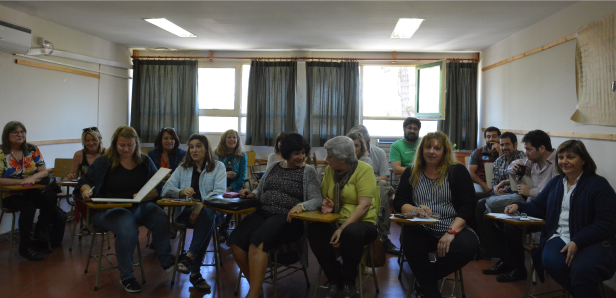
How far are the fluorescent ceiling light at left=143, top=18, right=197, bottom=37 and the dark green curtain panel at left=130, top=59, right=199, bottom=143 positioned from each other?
48.2 inches

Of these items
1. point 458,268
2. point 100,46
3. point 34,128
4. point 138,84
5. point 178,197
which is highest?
point 100,46

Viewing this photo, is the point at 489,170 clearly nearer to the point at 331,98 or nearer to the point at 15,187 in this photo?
the point at 331,98

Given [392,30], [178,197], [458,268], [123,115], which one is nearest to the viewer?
[458,268]

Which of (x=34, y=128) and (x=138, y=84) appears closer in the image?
(x=34, y=128)

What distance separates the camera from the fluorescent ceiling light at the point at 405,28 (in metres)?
5.69

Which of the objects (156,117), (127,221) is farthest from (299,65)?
(127,221)

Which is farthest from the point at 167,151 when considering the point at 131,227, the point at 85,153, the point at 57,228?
the point at 131,227

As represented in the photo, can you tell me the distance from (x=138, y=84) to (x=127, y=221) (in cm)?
497

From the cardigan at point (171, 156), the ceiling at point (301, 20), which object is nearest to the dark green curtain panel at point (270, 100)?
the ceiling at point (301, 20)

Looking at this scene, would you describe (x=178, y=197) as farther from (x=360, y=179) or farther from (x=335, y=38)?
(x=335, y=38)

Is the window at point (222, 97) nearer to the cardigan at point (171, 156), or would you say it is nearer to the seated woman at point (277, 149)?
the seated woman at point (277, 149)

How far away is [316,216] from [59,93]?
16.1 feet

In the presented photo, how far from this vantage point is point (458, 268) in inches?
116

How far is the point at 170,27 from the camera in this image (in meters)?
6.26
